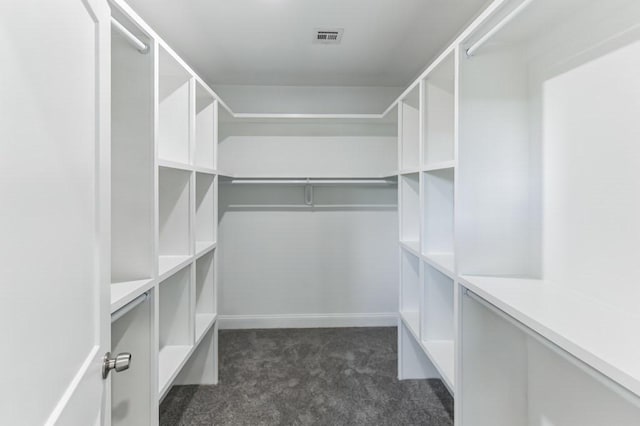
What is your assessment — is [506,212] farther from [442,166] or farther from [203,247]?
[203,247]

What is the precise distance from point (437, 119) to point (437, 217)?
60 cm

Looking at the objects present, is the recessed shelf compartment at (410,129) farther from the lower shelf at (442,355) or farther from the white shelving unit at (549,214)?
the lower shelf at (442,355)

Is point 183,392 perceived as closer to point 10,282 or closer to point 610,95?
point 10,282

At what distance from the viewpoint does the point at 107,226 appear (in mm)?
819

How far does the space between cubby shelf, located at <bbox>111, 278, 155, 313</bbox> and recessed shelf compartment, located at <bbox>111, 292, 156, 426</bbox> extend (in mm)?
82

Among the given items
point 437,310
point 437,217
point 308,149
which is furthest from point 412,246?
Answer: point 308,149

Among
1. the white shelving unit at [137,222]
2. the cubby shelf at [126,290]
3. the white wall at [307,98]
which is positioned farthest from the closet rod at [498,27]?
the white wall at [307,98]

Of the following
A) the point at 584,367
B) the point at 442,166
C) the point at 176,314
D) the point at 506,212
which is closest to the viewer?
the point at 584,367

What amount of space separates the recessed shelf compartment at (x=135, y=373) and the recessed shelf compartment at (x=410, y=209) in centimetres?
169

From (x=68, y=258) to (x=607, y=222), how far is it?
154cm

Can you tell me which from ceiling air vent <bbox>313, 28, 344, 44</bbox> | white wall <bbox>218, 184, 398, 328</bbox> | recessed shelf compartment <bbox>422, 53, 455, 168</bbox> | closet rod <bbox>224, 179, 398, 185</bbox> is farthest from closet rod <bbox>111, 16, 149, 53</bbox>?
white wall <bbox>218, 184, 398, 328</bbox>

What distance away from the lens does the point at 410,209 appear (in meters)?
2.28

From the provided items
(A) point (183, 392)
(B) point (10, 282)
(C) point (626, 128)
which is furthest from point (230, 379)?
(C) point (626, 128)

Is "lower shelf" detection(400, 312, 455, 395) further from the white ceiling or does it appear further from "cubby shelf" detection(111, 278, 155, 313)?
the white ceiling
